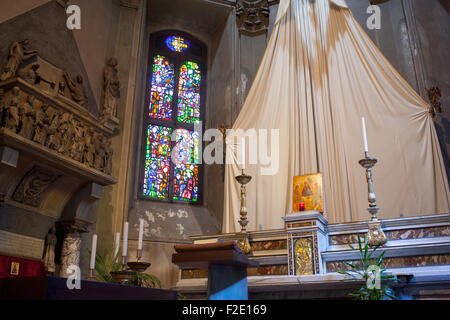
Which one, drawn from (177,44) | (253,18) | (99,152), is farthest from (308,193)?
(177,44)

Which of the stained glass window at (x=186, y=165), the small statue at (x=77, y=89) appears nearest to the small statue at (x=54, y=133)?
the small statue at (x=77, y=89)

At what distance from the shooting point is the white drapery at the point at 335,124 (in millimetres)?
6180

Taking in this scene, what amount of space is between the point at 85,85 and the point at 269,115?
10.6ft

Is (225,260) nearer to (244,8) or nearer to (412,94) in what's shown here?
(412,94)

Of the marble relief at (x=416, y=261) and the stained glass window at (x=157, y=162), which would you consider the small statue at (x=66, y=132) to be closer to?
the stained glass window at (x=157, y=162)

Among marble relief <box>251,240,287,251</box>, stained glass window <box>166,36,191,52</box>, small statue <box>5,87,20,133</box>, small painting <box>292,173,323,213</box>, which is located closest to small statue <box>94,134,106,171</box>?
small statue <box>5,87,20,133</box>

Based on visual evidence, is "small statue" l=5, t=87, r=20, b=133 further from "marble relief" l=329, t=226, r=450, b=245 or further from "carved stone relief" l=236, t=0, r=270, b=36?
"carved stone relief" l=236, t=0, r=270, b=36

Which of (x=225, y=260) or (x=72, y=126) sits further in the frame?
(x=72, y=126)

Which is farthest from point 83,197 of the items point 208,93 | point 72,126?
point 208,93

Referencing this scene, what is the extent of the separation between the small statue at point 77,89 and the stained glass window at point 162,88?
2.37 m

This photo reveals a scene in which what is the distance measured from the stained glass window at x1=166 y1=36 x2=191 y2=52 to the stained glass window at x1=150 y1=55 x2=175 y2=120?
0.41 m

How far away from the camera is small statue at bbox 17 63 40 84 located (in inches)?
243

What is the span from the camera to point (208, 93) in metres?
10.2

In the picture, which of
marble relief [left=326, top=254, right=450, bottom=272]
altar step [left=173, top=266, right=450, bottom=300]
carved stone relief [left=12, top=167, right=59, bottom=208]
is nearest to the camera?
altar step [left=173, top=266, right=450, bottom=300]
